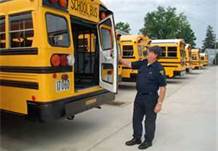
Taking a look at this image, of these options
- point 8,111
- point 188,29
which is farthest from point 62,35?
point 188,29

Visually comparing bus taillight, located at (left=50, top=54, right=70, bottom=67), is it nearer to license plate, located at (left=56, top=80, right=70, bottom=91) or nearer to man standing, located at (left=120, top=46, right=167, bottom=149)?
license plate, located at (left=56, top=80, right=70, bottom=91)

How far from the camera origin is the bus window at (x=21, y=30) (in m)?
5.33

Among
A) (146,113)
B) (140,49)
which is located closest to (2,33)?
(146,113)

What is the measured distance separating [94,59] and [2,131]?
7.94 ft

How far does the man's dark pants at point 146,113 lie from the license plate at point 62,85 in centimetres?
124

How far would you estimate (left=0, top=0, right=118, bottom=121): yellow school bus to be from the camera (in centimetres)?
520

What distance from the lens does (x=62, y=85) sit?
556cm

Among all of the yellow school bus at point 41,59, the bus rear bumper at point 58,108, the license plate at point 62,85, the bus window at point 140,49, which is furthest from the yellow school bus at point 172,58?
the license plate at point 62,85

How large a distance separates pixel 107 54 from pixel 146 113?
1.74m

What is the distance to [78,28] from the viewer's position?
7684 mm

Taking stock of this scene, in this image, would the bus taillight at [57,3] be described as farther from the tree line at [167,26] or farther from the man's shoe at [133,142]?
the tree line at [167,26]

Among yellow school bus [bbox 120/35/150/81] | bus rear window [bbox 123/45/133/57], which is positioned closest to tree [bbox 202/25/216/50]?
yellow school bus [bbox 120/35/150/81]

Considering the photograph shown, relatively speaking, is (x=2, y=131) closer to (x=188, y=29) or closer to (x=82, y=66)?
(x=82, y=66)

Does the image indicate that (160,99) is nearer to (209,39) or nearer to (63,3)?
(63,3)
